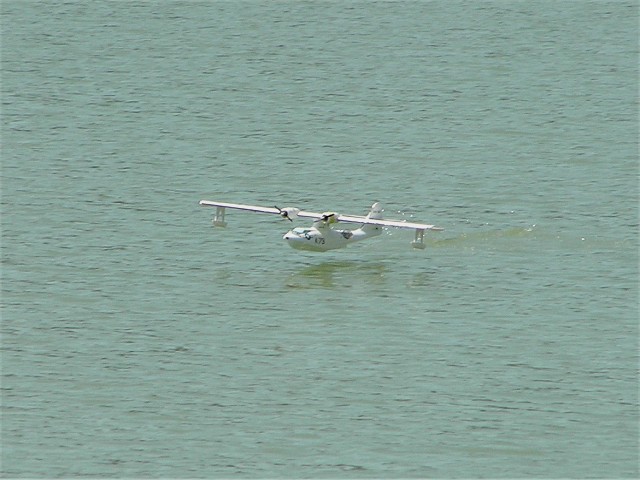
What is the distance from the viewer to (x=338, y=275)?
10569 centimetres

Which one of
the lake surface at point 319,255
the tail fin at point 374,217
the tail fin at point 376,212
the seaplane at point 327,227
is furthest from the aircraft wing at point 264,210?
the tail fin at point 376,212

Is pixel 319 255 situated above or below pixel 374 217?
below

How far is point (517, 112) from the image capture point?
468ft

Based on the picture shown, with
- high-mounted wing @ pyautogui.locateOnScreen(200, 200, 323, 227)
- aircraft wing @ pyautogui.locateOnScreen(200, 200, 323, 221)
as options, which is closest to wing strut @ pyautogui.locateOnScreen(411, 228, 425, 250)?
aircraft wing @ pyautogui.locateOnScreen(200, 200, 323, 221)

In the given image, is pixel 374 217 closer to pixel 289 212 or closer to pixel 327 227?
pixel 327 227

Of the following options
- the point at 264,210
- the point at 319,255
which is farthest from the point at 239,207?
the point at 319,255

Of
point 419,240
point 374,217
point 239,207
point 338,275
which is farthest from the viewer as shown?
point 239,207

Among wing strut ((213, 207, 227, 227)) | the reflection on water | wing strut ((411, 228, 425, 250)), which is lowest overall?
the reflection on water

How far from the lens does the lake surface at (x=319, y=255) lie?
81.8 metres

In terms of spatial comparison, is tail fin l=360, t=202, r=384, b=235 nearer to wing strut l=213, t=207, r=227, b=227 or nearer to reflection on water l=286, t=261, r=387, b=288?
reflection on water l=286, t=261, r=387, b=288

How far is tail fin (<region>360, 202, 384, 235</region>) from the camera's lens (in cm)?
10950

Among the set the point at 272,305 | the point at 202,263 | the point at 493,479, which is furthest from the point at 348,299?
the point at 493,479

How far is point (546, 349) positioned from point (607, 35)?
80223mm

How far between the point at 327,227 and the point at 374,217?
11.8 ft
